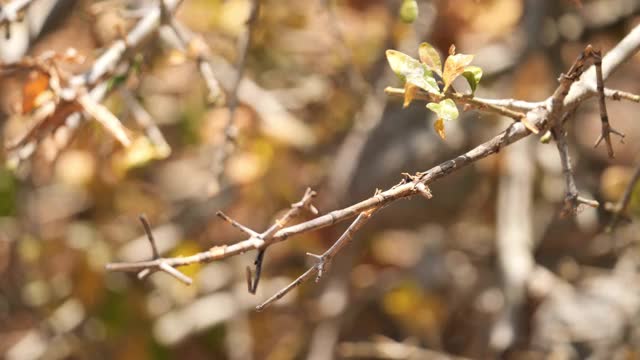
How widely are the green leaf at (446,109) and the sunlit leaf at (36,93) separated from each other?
76 centimetres

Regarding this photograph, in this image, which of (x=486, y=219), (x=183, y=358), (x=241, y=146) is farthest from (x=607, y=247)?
(x=183, y=358)

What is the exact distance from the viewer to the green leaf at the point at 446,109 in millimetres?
1136

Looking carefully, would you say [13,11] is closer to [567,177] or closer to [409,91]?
[409,91]

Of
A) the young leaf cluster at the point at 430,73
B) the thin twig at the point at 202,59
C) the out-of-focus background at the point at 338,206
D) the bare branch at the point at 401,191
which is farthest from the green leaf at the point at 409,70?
the out-of-focus background at the point at 338,206

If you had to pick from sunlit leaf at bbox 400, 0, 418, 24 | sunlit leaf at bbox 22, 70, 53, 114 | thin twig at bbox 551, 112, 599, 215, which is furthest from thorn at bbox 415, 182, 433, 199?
sunlit leaf at bbox 22, 70, 53, 114

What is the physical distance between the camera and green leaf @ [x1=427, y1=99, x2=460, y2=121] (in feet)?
3.73

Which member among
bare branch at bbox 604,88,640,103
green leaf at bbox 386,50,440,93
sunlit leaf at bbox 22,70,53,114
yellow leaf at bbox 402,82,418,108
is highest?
bare branch at bbox 604,88,640,103

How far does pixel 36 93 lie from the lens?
61.9 inches

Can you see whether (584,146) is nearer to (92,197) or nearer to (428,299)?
(428,299)

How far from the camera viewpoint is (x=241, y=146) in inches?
101

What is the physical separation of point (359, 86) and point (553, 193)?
0.64 metres

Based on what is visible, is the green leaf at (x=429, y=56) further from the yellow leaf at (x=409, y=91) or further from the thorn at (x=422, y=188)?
the thorn at (x=422, y=188)

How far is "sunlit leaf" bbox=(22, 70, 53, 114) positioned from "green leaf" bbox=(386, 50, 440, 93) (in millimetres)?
699

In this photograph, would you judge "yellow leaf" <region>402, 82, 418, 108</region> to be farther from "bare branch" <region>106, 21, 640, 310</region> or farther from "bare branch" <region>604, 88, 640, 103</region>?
"bare branch" <region>604, 88, 640, 103</region>
